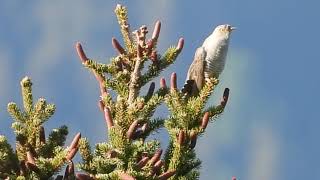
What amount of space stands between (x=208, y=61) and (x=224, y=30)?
1.36 metres

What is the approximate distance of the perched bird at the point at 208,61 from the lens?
9430 mm

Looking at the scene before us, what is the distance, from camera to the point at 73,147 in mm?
7770

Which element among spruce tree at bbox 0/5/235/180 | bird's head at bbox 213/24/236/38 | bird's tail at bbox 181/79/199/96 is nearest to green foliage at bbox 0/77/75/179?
spruce tree at bbox 0/5/235/180

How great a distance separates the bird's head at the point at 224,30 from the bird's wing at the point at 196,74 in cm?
94

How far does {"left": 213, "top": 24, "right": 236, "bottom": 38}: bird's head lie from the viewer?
11047 mm

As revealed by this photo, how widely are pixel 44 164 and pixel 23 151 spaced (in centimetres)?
62

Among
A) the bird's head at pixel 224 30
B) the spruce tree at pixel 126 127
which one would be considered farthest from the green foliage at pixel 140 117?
the bird's head at pixel 224 30

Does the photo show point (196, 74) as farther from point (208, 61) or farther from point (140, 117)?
point (140, 117)

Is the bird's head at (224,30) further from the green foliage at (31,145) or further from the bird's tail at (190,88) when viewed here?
the green foliage at (31,145)

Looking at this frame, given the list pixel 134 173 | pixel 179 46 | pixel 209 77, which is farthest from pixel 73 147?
pixel 209 77

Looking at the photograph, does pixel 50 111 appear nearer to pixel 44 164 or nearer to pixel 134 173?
pixel 44 164

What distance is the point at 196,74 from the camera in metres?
9.59

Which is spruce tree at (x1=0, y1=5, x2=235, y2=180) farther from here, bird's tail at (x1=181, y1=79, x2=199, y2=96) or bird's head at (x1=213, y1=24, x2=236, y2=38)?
bird's head at (x1=213, y1=24, x2=236, y2=38)

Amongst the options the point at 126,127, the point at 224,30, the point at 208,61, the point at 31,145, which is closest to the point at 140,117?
the point at 126,127
